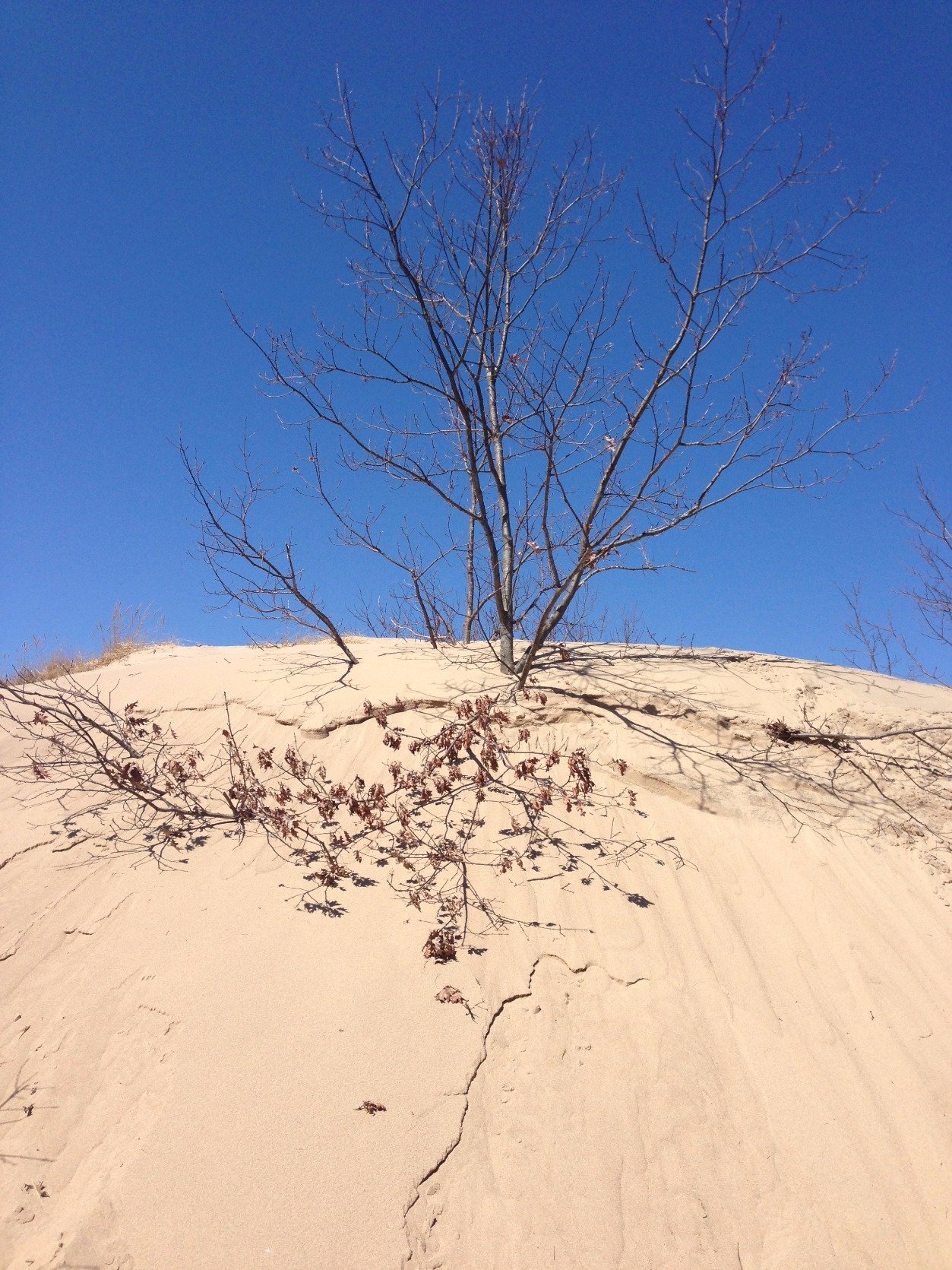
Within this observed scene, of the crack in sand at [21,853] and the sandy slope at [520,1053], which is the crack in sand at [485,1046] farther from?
the crack in sand at [21,853]

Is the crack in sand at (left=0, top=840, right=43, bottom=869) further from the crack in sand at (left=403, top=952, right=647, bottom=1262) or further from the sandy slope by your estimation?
the crack in sand at (left=403, top=952, right=647, bottom=1262)

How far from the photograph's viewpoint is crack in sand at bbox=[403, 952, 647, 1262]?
2660 millimetres

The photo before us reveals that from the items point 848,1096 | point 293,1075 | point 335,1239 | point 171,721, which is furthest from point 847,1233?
point 171,721

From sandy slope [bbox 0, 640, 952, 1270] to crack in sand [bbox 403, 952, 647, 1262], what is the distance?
0.01 meters

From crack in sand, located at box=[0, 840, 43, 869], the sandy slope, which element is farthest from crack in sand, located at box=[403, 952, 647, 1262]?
crack in sand, located at box=[0, 840, 43, 869]

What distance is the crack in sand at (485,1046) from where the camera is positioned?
8.73 feet

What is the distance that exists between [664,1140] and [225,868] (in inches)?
108

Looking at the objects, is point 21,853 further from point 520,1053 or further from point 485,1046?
point 520,1053

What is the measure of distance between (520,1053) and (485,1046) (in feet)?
0.54

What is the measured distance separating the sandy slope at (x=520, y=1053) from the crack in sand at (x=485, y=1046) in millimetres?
11

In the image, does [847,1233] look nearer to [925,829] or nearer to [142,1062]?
[925,829]

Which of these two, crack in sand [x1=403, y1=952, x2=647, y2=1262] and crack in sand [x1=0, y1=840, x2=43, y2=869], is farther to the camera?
crack in sand [x1=0, y1=840, x2=43, y2=869]

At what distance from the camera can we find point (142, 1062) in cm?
311

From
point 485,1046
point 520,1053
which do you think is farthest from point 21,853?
point 520,1053
